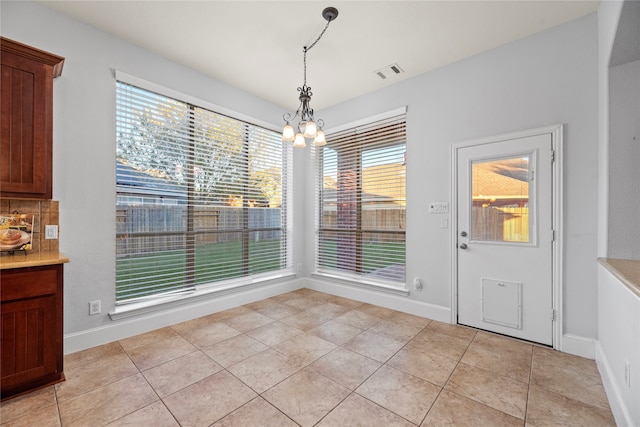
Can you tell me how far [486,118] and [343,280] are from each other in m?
2.81

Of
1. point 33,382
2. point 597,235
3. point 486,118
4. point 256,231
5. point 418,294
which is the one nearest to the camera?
point 33,382

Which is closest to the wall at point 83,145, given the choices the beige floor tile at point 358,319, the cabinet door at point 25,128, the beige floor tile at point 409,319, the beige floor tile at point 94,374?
the cabinet door at point 25,128

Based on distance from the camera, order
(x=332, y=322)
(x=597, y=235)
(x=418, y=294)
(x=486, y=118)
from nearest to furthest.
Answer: (x=597, y=235)
(x=486, y=118)
(x=332, y=322)
(x=418, y=294)

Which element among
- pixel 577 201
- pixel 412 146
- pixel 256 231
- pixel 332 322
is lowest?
pixel 332 322

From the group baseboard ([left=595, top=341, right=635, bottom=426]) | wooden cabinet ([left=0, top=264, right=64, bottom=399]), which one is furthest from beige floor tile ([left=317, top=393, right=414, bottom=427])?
wooden cabinet ([left=0, top=264, right=64, bottom=399])

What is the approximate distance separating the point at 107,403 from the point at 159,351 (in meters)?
0.70

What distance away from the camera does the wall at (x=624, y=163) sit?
1.98 meters

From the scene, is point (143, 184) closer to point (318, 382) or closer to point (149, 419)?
point (149, 419)

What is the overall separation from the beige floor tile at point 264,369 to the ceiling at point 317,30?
302 centimetres

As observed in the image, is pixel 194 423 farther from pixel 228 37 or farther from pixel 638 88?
pixel 638 88

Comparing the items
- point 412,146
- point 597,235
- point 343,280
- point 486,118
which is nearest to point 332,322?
point 343,280

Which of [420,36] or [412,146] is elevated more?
[420,36]

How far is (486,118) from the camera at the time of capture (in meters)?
2.92

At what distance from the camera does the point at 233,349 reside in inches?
99.0
